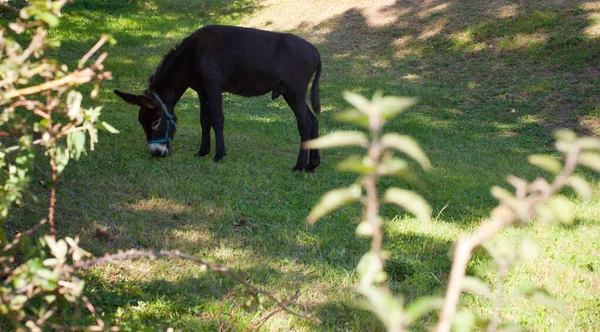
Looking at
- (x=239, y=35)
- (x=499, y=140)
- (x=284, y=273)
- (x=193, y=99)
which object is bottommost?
(x=499, y=140)

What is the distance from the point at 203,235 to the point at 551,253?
2838 millimetres

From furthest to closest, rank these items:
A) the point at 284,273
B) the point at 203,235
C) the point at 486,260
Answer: the point at 203,235 < the point at 486,260 < the point at 284,273

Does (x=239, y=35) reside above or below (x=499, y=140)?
above

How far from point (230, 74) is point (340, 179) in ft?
6.25

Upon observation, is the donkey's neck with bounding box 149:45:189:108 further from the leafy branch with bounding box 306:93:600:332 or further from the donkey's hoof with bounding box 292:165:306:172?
the leafy branch with bounding box 306:93:600:332

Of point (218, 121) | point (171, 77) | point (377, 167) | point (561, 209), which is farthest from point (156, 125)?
point (561, 209)

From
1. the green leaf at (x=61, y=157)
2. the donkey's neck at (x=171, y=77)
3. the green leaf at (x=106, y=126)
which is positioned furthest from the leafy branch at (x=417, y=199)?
the donkey's neck at (x=171, y=77)

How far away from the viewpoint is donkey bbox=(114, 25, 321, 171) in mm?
6875

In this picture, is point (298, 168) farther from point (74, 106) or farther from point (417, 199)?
point (417, 199)

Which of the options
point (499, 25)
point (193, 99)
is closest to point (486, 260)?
point (193, 99)

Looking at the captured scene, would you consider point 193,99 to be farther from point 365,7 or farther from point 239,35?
point 365,7

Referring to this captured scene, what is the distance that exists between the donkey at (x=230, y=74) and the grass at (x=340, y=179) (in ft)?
1.44

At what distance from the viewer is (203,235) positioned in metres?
4.66

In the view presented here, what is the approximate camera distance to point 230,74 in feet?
22.9
